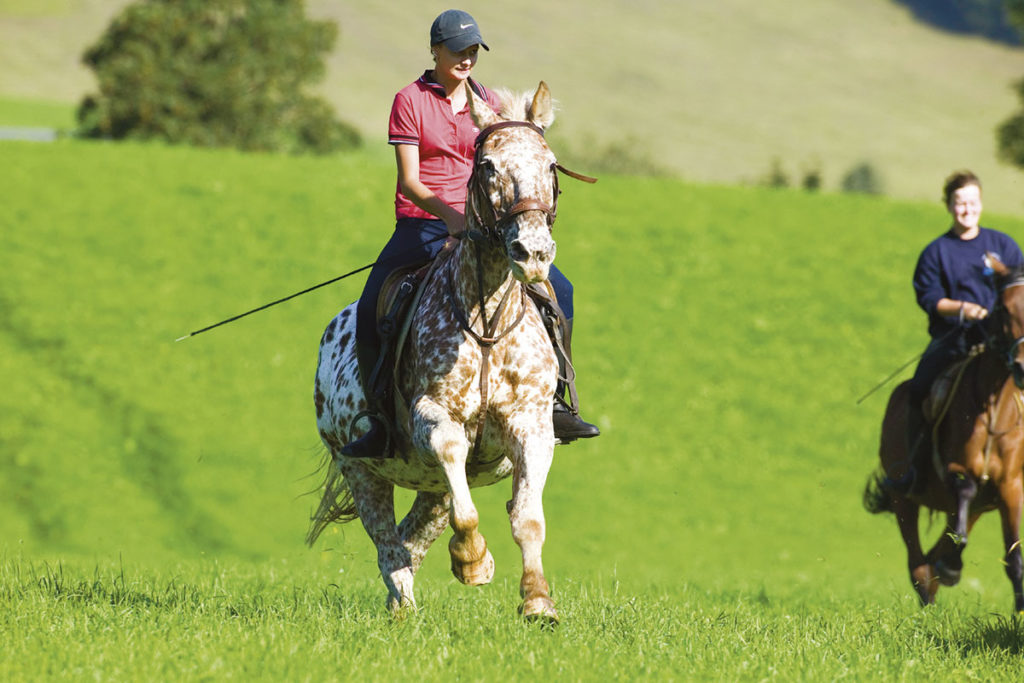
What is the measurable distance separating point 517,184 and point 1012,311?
5.71 m

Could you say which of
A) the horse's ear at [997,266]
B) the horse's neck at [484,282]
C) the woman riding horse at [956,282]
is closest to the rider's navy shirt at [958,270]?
the woman riding horse at [956,282]

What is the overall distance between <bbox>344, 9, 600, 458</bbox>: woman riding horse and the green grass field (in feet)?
4.75

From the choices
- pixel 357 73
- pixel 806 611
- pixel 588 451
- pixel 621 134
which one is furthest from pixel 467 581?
pixel 357 73

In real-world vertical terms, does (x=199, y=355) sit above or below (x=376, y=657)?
below

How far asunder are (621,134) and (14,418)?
83.2 meters

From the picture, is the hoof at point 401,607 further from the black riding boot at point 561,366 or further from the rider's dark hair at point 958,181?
the rider's dark hair at point 958,181

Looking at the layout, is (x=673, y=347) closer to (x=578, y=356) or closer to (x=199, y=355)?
(x=578, y=356)

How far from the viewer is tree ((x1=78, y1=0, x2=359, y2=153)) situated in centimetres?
5000

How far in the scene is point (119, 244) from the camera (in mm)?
28594

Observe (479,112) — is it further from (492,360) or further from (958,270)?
(958,270)

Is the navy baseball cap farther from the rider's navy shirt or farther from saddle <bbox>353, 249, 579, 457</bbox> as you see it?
the rider's navy shirt

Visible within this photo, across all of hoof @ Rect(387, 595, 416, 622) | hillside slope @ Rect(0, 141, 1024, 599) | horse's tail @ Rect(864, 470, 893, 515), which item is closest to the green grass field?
hillside slope @ Rect(0, 141, 1024, 599)

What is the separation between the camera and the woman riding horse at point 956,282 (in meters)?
10.9

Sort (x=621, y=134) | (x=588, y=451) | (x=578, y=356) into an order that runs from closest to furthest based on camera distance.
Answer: (x=588, y=451) → (x=578, y=356) → (x=621, y=134)
